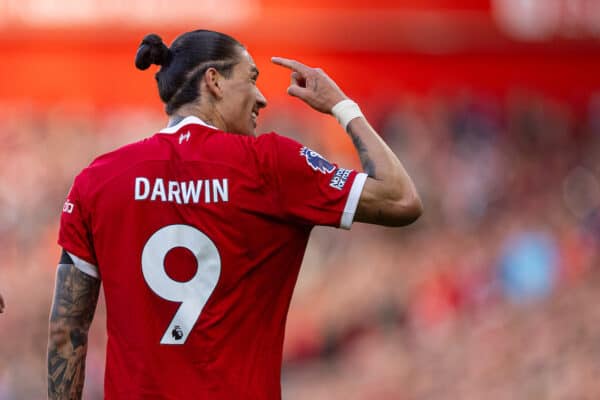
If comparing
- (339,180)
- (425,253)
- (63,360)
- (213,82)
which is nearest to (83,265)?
(63,360)

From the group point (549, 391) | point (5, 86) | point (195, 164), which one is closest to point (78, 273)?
point (195, 164)

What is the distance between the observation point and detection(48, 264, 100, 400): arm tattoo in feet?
9.00

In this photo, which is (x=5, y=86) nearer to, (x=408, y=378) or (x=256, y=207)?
(x=408, y=378)

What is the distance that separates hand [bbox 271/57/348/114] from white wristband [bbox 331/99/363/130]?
0.07 ft

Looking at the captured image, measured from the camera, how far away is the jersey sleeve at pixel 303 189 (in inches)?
101

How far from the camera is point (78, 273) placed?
273cm

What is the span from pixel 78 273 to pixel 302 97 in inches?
30.4

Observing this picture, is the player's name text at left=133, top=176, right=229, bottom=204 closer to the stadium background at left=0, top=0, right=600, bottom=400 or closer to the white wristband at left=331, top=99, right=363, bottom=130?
the white wristband at left=331, top=99, right=363, bottom=130

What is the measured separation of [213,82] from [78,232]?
1.76 ft

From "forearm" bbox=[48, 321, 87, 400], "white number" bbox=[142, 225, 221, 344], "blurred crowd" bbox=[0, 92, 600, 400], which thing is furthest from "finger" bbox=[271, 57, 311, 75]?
"blurred crowd" bbox=[0, 92, 600, 400]

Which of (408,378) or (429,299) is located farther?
(429,299)

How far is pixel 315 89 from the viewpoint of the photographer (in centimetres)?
288

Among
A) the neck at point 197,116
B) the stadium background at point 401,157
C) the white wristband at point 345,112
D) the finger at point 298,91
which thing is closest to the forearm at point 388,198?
the white wristband at point 345,112

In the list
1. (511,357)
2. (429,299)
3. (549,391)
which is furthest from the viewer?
(429,299)
